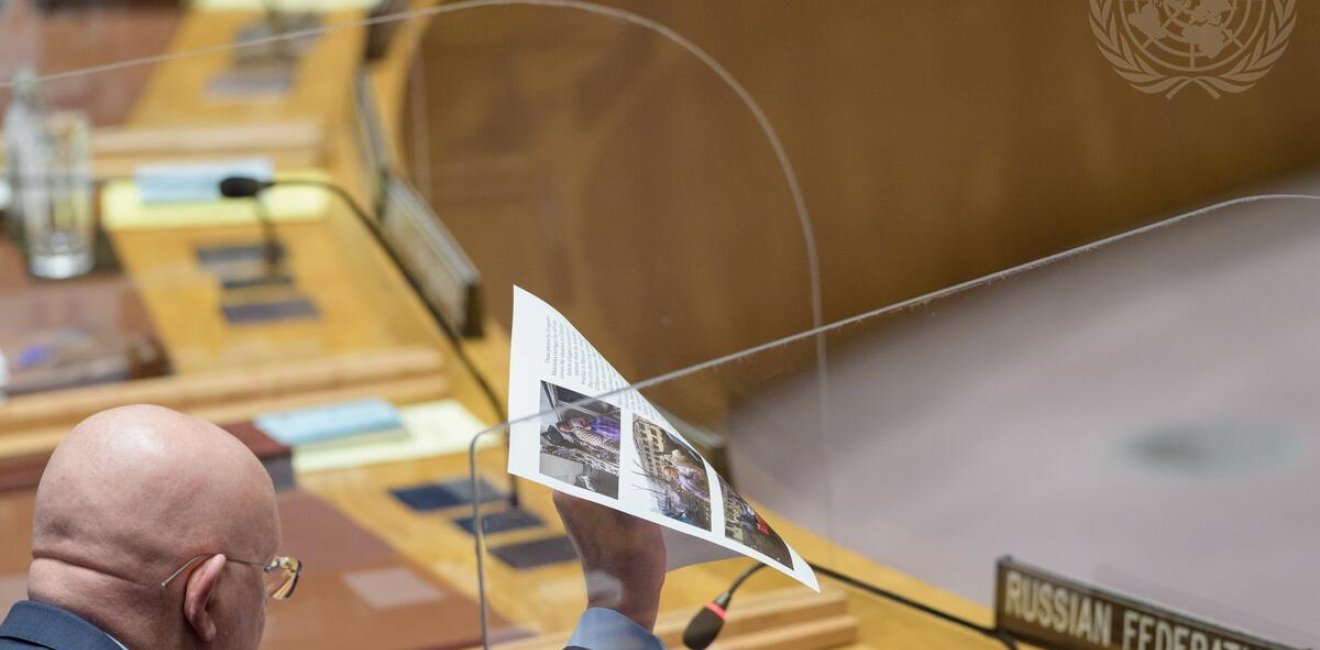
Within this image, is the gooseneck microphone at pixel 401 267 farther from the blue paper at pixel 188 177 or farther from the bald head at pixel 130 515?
the bald head at pixel 130 515

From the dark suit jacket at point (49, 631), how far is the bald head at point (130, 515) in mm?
11

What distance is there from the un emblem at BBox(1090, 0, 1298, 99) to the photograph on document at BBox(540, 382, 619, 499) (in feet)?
1.53

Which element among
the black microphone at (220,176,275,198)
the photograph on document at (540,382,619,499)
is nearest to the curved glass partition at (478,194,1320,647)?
the photograph on document at (540,382,619,499)

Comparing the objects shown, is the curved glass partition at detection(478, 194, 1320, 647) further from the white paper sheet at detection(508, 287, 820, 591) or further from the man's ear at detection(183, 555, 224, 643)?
the man's ear at detection(183, 555, 224, 643)

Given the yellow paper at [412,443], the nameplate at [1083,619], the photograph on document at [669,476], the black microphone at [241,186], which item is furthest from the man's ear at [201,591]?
the black microphone at [241,186]

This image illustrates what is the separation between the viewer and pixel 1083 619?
4.17 ft

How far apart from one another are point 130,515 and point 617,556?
11.8 inches

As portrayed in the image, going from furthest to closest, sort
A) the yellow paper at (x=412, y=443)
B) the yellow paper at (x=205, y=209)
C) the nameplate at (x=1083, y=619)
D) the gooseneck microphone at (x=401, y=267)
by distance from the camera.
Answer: the yellow paper at (x=205, y=209) → the gooseneck microphone at (x=401, y=267) → the yellow paper at (x=412, y=443) → the nameplate at (x=1083, y=619)

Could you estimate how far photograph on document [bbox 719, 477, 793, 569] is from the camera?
41.5 inches

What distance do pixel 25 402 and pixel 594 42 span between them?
2.92 feet

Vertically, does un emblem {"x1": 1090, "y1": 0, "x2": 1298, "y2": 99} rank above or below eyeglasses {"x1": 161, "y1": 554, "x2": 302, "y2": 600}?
above

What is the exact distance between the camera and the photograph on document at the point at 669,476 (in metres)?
1.00

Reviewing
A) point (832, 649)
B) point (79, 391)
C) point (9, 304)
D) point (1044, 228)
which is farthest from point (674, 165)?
point (9, 304)

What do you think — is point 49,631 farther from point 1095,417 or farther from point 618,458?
point 1095,417
